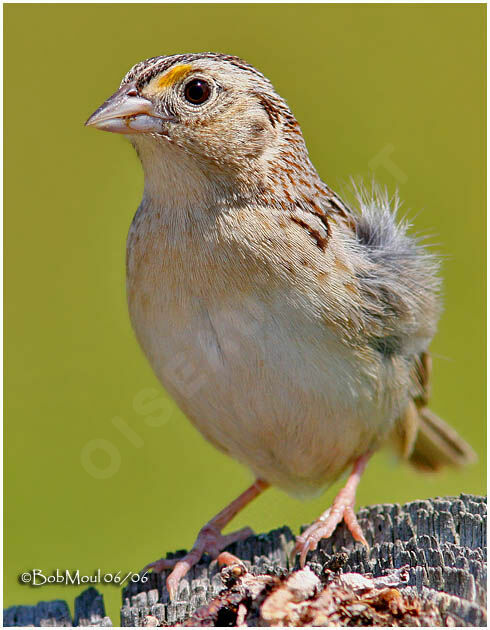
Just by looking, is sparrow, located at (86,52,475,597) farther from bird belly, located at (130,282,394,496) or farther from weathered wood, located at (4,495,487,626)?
weathered wood, located at (4,495,487,626)

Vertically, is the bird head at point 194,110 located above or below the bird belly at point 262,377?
above

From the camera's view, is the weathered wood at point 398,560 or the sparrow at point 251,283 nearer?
the weathered wood at point 398,560

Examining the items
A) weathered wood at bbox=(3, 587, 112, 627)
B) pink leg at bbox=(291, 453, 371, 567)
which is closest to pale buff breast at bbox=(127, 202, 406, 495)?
pink leg at bbox=(291, 453, 371, 567)

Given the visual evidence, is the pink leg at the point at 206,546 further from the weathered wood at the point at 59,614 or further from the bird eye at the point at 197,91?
the bird eye at the point at 197,91

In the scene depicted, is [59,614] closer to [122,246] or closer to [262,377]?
[262,377]

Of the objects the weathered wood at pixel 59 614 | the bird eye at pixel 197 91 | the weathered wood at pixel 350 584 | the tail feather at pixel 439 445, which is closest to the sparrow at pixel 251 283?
the bird eye at pixel 197 91

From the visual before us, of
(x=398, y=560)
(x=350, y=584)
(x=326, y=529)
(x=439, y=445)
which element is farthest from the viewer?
(x=439, y=445)

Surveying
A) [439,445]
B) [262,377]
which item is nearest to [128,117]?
[262,377]
